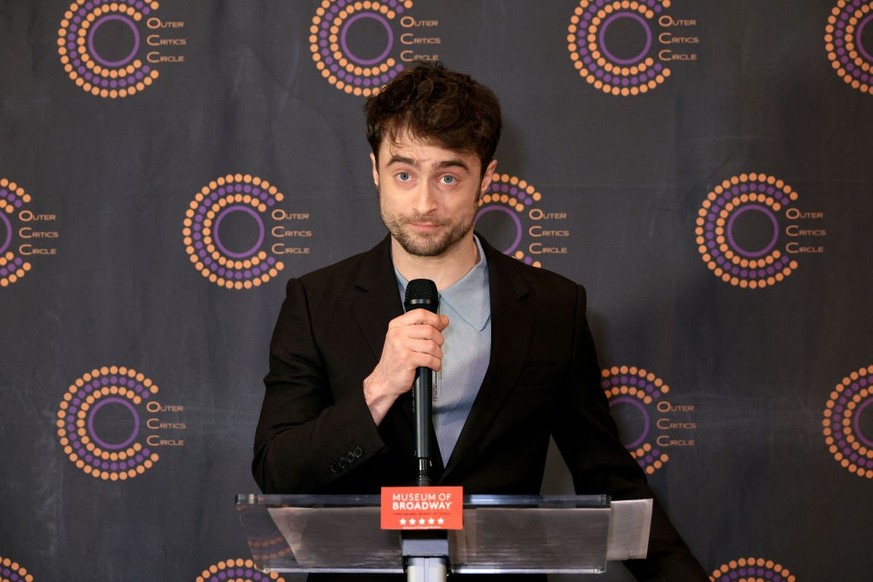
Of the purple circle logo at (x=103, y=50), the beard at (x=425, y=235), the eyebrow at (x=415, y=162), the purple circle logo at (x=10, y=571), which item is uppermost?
the purple circle logo at (x=103, y=50)

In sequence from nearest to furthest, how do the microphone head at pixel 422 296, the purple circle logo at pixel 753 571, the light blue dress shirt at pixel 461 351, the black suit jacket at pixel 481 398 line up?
the microphone head at pixel 422 296, the black suit jacket at pixel 481 398, the light blue dress shirt at pixel 461 351, the purple circle logo at pixel 753 571

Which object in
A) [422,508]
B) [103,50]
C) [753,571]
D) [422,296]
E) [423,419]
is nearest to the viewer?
[422,508]

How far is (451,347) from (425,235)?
25 cm

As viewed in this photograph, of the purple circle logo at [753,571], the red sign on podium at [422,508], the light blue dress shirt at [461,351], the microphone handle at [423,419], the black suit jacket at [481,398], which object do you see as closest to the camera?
the red sign on podium at [422,508]

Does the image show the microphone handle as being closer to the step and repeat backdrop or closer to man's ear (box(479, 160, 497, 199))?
man's ear (box(479, 160, 497, 199))

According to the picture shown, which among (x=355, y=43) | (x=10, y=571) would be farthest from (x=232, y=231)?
(x=10, y=571)

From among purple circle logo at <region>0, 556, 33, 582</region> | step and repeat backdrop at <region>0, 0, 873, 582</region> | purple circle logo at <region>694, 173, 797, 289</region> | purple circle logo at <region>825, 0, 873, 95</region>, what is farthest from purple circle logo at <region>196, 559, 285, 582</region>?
purple circle logo at <region>825, 0, 873, 95</region>

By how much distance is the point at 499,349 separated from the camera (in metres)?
2.00

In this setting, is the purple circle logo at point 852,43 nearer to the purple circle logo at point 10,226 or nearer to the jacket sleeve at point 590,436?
the jacket sleeve at point 590,436

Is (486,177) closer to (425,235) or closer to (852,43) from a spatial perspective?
(425,235)

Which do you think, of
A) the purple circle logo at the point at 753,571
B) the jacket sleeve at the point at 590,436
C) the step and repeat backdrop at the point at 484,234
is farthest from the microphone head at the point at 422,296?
the purple circle logo at the point at 753,571

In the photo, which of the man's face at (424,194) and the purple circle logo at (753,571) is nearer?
the man's face at (424,194)

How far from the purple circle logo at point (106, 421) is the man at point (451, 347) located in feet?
1.96

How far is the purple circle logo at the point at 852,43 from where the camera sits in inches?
98.3
